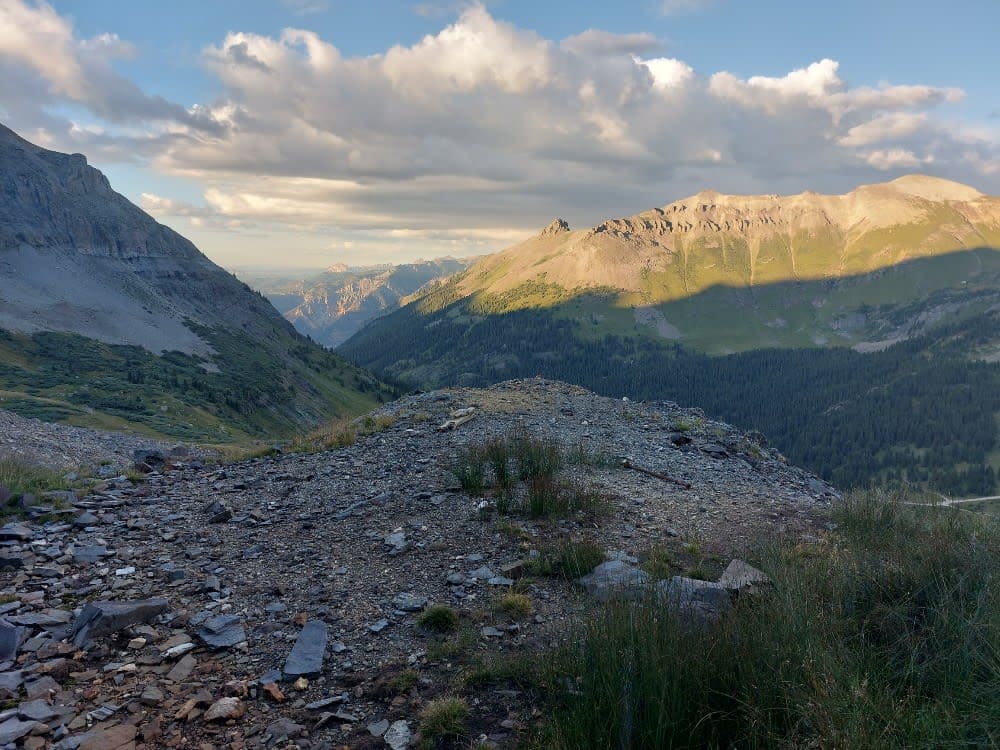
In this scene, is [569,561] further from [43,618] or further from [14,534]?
[14,534]

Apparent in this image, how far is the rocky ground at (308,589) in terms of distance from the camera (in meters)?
5.56

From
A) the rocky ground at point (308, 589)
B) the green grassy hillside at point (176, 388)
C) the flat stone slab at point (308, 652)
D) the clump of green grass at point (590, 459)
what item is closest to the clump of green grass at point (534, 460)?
the rocky ground at point (308, 589)

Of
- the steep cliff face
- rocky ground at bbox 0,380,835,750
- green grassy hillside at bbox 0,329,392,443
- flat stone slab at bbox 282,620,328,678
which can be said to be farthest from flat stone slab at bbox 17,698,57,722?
the steep cliff face

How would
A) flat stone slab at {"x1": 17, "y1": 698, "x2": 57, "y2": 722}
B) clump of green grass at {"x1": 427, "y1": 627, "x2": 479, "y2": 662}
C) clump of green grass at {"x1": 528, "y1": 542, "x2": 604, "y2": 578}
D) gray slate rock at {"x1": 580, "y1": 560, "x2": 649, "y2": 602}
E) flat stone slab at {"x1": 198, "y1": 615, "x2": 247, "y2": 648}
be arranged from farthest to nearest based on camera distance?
clump of green grass at {"x1": 528, "y1": 542, "x2": 604, "y2": 578} → gray slate rock at {"x1": 580, "y1": 560, "x2": 649, "y2": 602} → flat stone slab at {"x1": 198, "y1": 615, "x2": 247, "y2": 648} → clump of green grass at {"x1": 427, "y1": 627, "x2": 479, "y2": 662} → flat stone slab at {"x1": 17, "y1": 698, "x2": 57, "y2": 722}

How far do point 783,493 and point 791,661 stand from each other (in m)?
11.4

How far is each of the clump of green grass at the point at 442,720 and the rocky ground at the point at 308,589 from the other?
0.10 metres

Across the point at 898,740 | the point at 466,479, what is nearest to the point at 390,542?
the point at 466,479

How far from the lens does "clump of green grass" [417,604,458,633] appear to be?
7078mm

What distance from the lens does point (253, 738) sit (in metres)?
5.28

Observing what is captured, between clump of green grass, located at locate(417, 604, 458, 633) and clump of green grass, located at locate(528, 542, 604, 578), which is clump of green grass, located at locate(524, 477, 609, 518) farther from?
clump of green grass, located at locate(417, 604, 458, 633)

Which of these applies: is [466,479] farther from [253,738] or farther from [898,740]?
[898,740]

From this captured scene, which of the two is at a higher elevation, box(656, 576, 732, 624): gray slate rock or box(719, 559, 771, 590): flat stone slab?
box(656, 576, 732, 624): gray slate rock

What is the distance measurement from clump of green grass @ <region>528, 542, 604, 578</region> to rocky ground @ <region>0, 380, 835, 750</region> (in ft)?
0.45

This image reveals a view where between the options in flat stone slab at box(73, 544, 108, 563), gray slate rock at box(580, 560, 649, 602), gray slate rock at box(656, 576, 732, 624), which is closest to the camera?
gray slate rock at box(656, 576, 732, 624)
